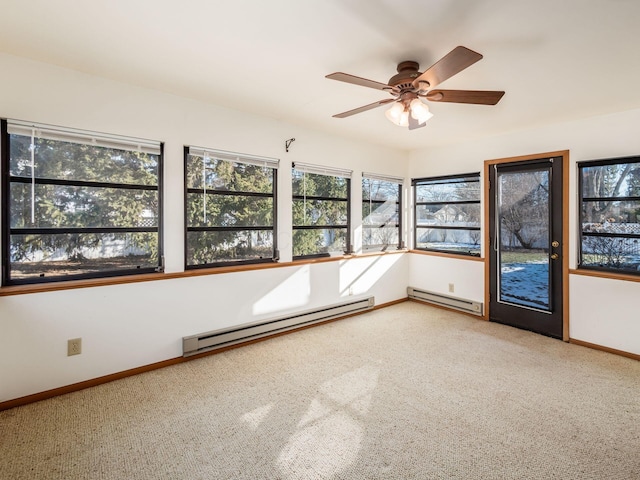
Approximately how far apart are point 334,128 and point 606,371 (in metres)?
3.64

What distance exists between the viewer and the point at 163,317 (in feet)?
9.53

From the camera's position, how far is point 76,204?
258cm

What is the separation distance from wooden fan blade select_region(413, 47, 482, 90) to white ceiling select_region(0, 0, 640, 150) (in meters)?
0.23

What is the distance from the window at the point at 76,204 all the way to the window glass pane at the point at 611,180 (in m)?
4.40

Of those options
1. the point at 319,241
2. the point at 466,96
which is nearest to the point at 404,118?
the point at 466,96

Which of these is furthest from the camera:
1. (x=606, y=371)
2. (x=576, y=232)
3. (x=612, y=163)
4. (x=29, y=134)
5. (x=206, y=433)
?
(x=576, y=232)

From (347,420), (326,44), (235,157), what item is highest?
(326,44)

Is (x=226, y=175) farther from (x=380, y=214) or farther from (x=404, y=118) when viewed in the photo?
(x=380, y=214)

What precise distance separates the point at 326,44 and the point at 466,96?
3.35ft

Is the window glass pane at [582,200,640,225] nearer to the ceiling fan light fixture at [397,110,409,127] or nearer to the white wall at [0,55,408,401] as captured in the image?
the ceiling fan light fixture at [397,110,409,127]

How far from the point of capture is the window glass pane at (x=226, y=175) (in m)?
3.14

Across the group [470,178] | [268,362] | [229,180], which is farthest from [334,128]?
[268,362]

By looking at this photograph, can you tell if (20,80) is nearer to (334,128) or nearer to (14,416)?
(14,416)

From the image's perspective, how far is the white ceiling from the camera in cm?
171
